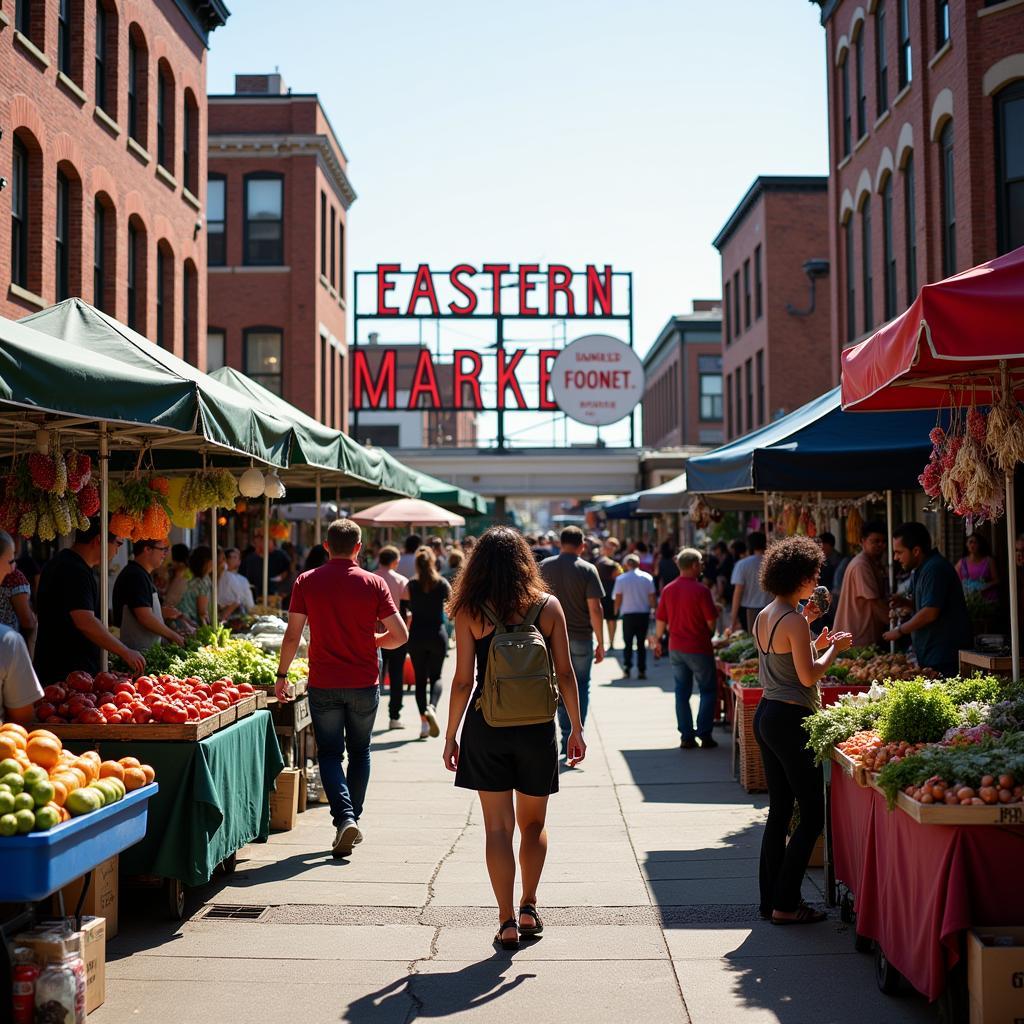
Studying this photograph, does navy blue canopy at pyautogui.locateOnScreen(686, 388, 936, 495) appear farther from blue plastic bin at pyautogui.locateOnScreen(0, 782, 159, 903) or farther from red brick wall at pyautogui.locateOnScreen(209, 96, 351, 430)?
red brick wall at pyautogui.locateOnScreen(209, 96, 351, 430)

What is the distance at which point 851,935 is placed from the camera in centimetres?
655

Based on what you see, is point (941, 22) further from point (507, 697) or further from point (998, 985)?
point (998, 985)

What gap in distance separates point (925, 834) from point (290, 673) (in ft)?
19.0

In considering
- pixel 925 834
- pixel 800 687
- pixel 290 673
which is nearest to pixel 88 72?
pixel 290 673

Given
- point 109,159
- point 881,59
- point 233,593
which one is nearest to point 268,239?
point 109,159

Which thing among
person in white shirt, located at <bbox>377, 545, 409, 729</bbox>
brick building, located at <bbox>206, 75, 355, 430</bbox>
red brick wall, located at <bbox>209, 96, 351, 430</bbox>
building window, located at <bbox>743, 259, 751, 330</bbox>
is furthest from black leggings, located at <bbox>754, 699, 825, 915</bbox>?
building window, located at <bbox>743, 259, 751, 330</bbox>

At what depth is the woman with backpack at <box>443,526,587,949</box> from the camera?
6.19 meters

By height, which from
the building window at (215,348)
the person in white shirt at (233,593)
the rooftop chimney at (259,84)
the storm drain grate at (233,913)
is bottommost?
the storm drain grate at (233,913)

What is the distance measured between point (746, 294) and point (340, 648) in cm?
3313

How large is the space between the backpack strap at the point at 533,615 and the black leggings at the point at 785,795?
4.71 feet

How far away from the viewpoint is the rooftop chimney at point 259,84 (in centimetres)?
3716

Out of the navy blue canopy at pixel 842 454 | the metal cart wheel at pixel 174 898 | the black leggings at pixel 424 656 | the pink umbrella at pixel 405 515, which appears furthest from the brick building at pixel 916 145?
the metal cart wheel at pixel 174 898

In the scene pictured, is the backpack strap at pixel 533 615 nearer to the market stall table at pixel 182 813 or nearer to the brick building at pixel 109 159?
the market stall table at pixel 182 813

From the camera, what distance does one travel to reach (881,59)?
22922 millimetres
